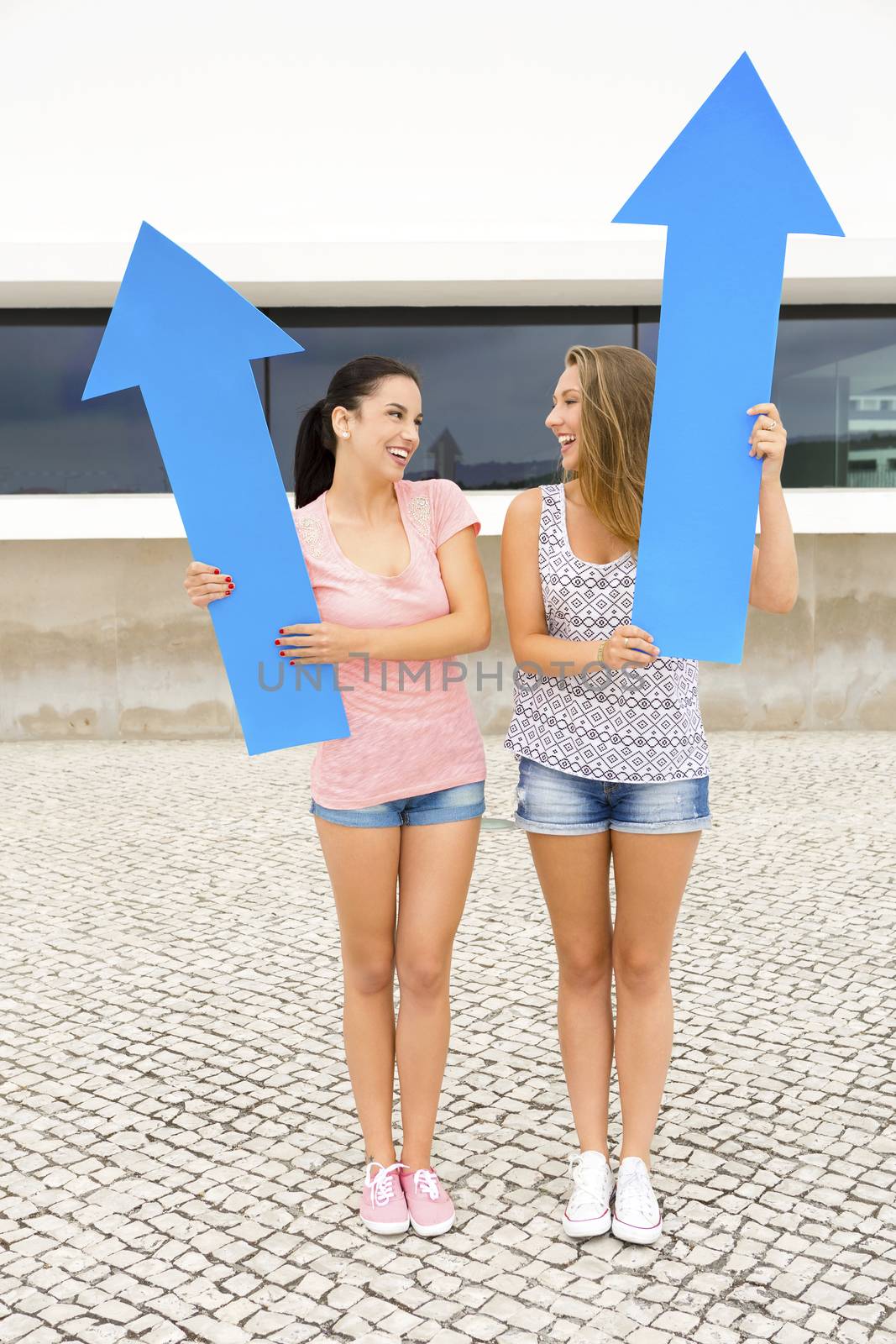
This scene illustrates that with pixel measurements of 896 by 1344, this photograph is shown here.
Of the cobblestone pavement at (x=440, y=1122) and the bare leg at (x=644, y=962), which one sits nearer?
the cobblestone pavement at (x=440, y=1122)

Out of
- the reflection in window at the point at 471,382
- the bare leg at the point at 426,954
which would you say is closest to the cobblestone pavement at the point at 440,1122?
the bare leg at the point at 426,954

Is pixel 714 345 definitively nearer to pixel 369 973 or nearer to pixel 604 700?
pixel 604 700

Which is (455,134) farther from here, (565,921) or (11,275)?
(565,921)

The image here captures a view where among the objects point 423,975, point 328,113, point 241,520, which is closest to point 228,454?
point 241,520

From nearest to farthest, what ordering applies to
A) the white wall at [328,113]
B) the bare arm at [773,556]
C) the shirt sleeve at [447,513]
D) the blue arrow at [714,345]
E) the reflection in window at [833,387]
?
the blue arrow at [714,345] → the bare arm at [773,556] → the shirt sleeve at [447,513] → the white wall at [328,113] → the reflection in window at [833,387]

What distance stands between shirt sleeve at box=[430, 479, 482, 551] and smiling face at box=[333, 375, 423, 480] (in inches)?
5.1

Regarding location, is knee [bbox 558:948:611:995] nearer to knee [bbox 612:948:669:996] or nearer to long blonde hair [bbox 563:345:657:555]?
knee [bbox 612:948:669:996]

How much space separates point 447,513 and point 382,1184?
162 centimetres

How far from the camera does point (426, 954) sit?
8.96ft

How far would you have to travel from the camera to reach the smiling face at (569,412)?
2.57 m

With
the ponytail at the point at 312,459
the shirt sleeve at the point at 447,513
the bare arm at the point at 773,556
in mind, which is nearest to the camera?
the bare arm at the point at 773,556

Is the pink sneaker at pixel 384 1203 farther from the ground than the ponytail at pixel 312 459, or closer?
closer

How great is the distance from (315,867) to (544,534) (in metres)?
4.03

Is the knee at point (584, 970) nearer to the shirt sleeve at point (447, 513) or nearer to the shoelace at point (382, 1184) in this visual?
the shoelace at point (382, 1184)
